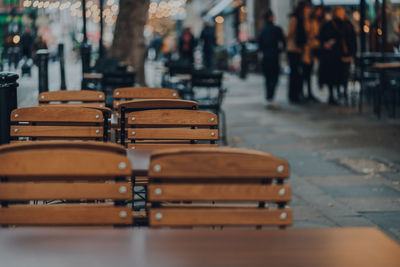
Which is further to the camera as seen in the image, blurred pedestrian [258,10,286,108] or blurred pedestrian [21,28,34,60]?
blurred pedestrian [258,10,286,108]

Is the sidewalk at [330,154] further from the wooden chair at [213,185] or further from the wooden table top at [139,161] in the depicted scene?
the wooden chair at [213,185]

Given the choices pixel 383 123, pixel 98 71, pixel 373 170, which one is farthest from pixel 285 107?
pixel 373 170

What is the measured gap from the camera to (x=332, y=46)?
15.6 meters

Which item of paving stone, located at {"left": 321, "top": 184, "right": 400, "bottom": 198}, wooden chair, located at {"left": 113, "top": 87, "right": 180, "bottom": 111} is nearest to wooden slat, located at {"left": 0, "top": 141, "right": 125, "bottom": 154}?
wooden chair, located at {"left": 113, "top": 87, "right": 180, "bottom": 111}

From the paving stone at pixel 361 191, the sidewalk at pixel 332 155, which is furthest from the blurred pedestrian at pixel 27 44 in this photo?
the paving stone at pixel 361 191

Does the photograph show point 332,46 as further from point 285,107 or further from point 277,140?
point 277,140

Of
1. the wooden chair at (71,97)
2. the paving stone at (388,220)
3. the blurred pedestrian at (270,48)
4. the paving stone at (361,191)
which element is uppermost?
the blurred pedestrian at (270,48)

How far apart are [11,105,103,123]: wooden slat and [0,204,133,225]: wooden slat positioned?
183cm

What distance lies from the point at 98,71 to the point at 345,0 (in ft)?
24.3

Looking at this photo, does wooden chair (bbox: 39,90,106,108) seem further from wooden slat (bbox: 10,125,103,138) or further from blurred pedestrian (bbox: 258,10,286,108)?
blurred pedestrian (bbox: 258,10,286,108)

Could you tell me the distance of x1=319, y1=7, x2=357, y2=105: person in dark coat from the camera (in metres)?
15.6

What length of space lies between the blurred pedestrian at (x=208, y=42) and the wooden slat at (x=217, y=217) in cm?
2020

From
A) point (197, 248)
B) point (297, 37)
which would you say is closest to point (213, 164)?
point (197, 248)

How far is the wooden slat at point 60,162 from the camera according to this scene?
3.04m
